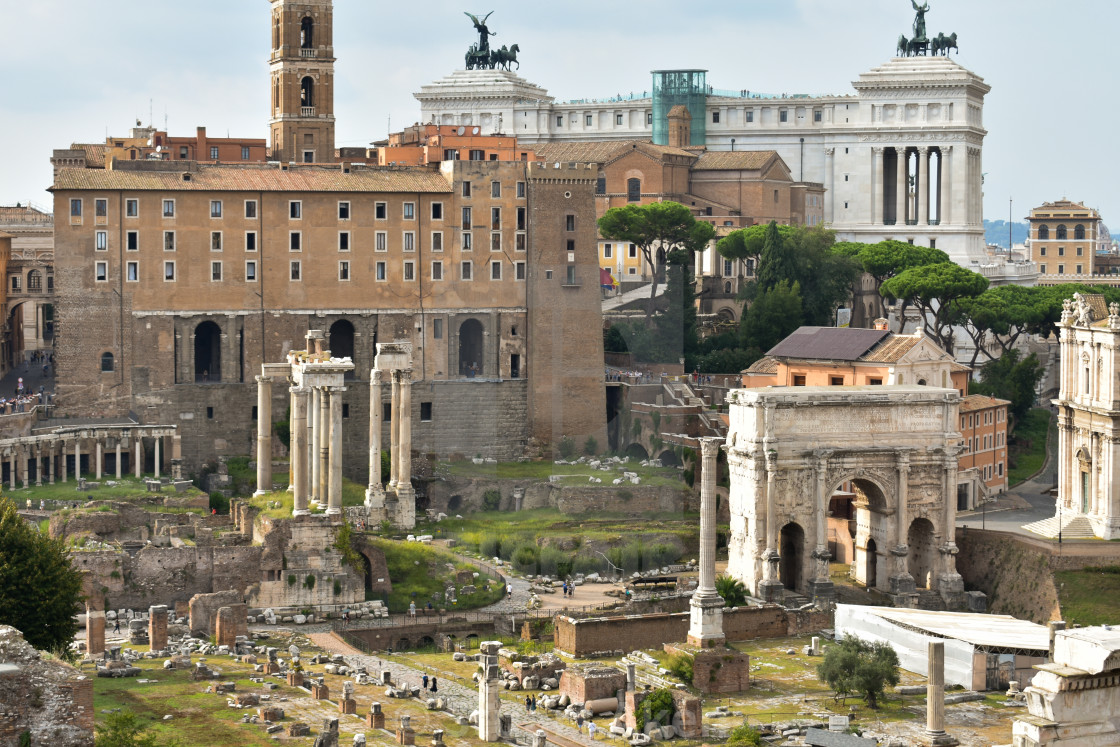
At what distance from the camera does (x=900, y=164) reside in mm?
112312

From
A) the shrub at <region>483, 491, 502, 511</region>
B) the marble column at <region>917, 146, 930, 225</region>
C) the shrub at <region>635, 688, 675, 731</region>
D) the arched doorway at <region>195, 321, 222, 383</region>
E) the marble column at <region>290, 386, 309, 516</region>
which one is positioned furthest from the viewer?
the marble column at <region>917, 146, 930, 225</region>

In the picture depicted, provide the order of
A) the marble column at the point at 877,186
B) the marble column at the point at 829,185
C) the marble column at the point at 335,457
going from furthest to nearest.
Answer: the marble column at the point at 829,185 → the marble column at the point at 877,186 → the marble column at the point at 335,457

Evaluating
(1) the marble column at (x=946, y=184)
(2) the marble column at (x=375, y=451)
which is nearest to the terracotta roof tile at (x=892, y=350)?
(2) the marble column at (x=375, y=451)

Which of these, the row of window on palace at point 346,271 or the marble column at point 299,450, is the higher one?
the row of window on palace at point 346,271

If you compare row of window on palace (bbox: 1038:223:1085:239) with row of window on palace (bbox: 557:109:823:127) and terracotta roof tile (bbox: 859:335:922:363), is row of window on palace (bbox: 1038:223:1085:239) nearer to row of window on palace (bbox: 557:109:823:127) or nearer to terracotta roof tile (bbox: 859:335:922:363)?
row of window on palace (bbox: 557:109:823:127)

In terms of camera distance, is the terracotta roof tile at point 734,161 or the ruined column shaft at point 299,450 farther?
the terracotta roof tile at point 734,161

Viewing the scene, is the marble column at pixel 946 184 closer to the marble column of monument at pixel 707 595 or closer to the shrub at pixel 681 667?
the marble column of monument at pixel 707 595

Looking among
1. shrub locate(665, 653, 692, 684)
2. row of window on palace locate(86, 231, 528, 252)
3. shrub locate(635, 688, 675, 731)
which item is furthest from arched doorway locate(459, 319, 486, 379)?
shrub locate(635, 688, 675, 731)

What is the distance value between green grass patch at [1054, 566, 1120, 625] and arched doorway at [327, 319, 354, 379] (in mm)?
29914

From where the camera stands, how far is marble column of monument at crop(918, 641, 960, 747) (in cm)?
4172

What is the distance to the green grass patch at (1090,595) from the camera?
55656 millimetres

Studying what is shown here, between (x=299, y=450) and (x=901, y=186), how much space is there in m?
60.5

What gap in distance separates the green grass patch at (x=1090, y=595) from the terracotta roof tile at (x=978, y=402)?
49.5ft

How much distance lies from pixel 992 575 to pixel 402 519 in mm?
18706
